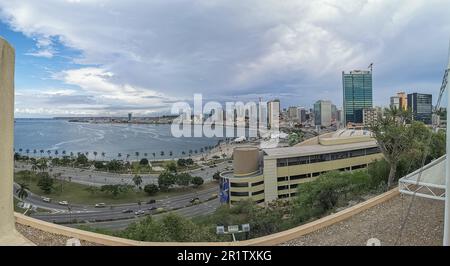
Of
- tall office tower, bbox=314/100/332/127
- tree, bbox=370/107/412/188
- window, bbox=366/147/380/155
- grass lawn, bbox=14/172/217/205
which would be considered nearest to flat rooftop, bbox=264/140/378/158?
window, bbox=366/147/380/155

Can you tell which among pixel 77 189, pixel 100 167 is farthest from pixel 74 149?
pixel 77 189

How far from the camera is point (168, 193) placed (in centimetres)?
2862

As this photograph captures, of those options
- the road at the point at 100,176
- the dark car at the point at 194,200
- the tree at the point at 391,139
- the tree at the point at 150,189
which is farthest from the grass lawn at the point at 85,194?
the tree at the point at 391,139

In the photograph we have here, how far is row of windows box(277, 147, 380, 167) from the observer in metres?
22.0

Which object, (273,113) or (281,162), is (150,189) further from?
(273,113)

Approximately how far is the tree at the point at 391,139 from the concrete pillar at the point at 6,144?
9088 mm

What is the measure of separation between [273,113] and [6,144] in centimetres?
9566

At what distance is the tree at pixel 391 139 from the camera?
9.70 metres

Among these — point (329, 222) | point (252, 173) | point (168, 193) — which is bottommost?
point (168, 193)

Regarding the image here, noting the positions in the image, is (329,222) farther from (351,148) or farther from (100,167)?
(100,167)

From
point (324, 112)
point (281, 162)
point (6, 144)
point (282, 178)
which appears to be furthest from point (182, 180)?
point (324, 112)

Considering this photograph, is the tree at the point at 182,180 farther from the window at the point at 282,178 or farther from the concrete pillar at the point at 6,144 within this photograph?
the concrete pillar at the point at 6,144

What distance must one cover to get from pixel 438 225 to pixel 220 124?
121 meters

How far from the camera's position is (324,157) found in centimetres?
2331
